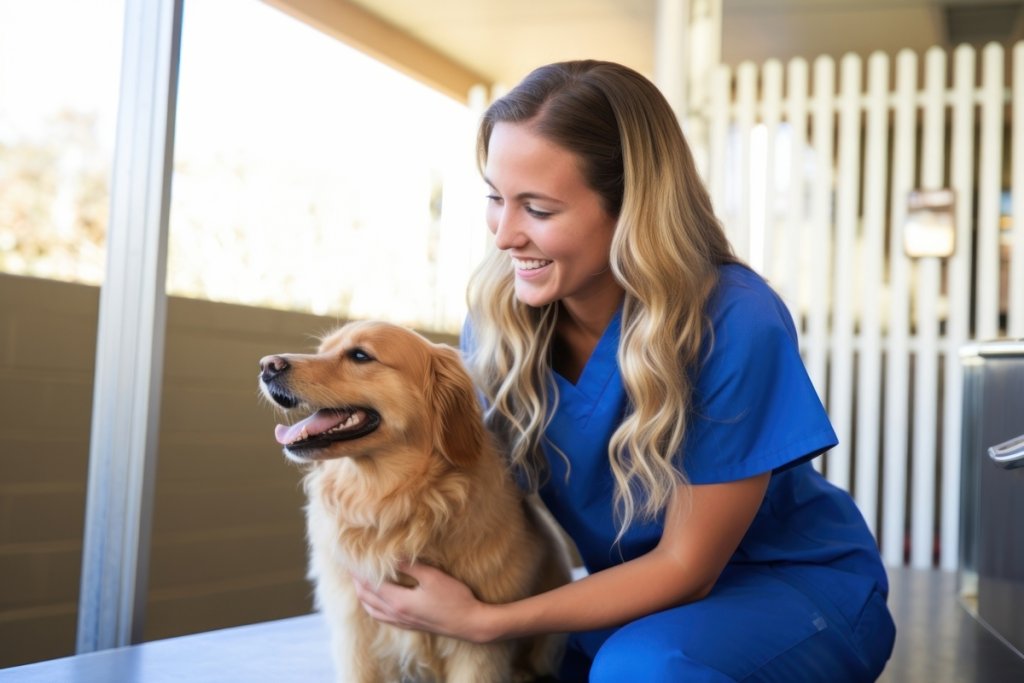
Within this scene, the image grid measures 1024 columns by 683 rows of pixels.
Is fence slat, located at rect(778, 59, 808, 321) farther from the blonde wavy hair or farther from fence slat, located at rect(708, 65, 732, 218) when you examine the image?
the blonde wavy hair

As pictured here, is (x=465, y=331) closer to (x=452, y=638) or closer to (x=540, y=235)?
(x=540, y=235)

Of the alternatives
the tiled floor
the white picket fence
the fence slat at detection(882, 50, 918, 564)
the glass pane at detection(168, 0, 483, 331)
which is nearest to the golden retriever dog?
the tiled floor

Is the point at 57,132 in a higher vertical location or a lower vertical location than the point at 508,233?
higher

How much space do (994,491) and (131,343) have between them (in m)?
1.89

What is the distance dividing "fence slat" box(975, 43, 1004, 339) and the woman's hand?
287cm

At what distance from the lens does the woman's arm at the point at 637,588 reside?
145 cm

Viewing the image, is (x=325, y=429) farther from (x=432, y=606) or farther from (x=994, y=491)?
(x=994, y=491)

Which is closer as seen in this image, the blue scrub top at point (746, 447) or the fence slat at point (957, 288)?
the blue scrub top at point (746, 447)

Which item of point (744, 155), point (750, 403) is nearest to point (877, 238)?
point (744, 155)

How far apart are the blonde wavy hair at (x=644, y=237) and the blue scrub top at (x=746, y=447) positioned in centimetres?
3

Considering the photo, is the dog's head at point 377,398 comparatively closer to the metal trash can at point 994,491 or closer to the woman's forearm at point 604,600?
the woman's forearm at point 604,600

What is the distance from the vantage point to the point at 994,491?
2.20 metres

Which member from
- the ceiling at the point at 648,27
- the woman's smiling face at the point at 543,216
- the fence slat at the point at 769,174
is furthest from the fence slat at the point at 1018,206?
the woman's smiling face at the point at 543,216

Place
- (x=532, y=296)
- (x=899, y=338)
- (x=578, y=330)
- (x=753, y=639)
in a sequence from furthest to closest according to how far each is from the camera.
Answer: (x=899, y=338) < (x=578, y=330) < (x=532, y=296) < (x=753, y=639)
